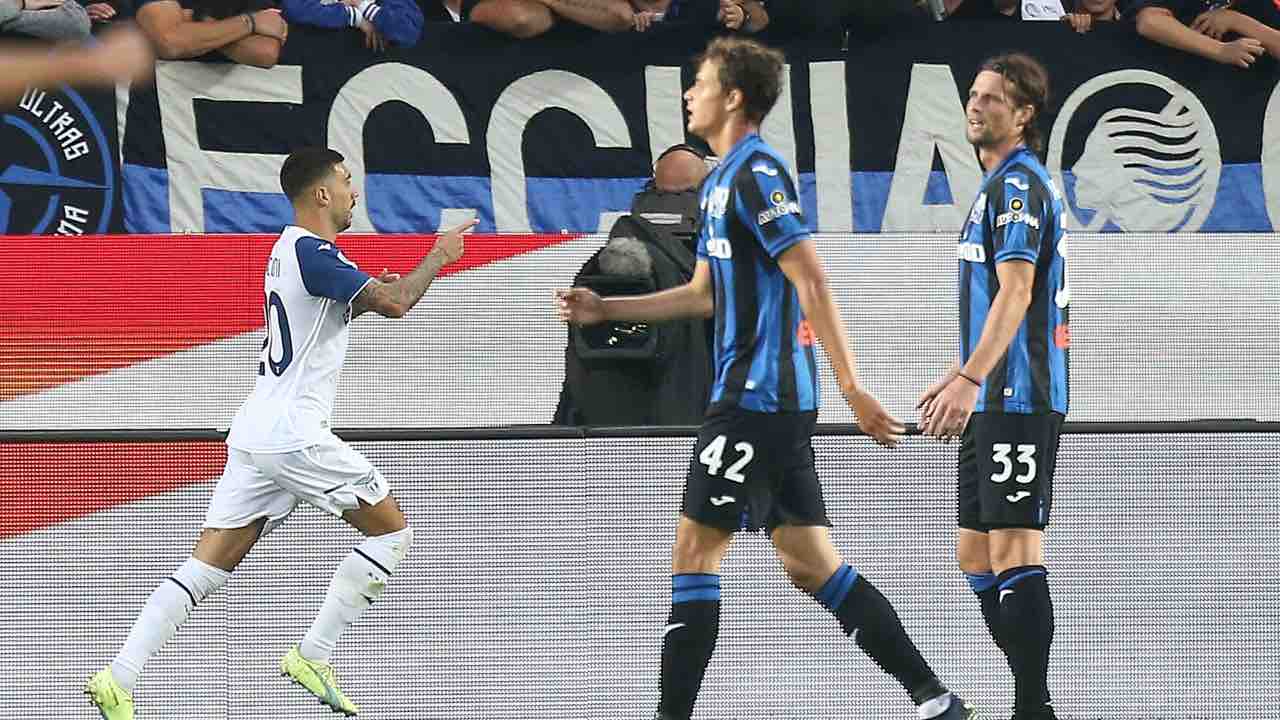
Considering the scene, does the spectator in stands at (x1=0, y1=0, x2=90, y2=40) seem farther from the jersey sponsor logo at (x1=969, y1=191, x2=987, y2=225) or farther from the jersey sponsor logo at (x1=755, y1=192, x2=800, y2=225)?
the jersey sponsor logo at (x1=969, y1=191, x2=987, y2=225)

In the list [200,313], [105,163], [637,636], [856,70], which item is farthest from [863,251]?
[105,163]

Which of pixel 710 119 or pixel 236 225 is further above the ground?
pixel 710 119

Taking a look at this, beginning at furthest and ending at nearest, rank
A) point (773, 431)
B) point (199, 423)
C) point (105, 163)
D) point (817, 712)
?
1. point (105, 163)
2. point (199, 423)
3. point (817, 712)
4. point (773, 431)

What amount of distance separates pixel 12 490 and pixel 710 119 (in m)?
2.85

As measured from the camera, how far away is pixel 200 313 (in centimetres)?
816

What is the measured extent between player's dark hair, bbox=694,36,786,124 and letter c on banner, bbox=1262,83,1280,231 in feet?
12.6

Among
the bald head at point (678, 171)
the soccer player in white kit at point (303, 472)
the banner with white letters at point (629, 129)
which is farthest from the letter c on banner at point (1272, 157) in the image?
the soccer player in white kit at point (303, 472)

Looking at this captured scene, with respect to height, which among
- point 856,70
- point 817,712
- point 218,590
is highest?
point 856,70

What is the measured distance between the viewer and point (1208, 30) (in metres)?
9.23

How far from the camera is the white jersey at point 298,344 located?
6.64 m

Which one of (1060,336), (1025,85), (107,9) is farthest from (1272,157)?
(107,9)

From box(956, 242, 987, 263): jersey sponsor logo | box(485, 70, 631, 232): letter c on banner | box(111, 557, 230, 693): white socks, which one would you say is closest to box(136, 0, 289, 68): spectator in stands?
box(485, 70, 631, 232): letter c on banner

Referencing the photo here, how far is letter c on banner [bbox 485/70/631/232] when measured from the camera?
892 centimetres

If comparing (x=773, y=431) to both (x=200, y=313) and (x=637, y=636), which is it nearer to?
(x=637, y=636)
